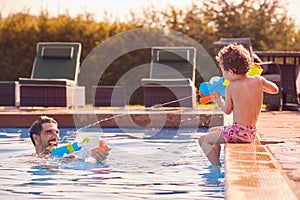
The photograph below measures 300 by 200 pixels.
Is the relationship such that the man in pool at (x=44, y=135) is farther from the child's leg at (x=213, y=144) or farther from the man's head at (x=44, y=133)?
the child's leg at (x=213, y=144)

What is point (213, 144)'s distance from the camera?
4781 millimetres

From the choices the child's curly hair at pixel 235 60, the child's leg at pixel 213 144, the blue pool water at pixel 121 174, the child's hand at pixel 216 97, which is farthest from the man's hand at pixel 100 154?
the child's curly hair at pixel 235 60

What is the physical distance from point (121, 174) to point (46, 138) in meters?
0.87

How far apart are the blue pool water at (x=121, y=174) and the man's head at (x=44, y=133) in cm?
11

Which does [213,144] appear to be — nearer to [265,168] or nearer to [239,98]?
[239,98]

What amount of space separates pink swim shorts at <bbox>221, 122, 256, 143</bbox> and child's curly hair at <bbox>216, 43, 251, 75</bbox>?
0.34 meters

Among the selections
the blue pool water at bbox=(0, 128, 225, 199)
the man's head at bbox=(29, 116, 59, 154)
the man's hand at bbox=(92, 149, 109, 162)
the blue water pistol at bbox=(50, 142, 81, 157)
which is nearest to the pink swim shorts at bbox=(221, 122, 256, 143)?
the blue pool water at bbox=(0, 128, 225, 199)

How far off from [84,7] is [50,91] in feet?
17.5

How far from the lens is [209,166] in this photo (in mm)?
4891

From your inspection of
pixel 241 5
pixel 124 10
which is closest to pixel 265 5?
pixel 241 5

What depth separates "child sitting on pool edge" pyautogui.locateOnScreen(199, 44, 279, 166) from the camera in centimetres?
466

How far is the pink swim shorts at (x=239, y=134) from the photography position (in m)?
4.65

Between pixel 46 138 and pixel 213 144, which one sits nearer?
pixel 213 144

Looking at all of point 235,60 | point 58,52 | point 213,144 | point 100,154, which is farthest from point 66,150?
point 58,52
